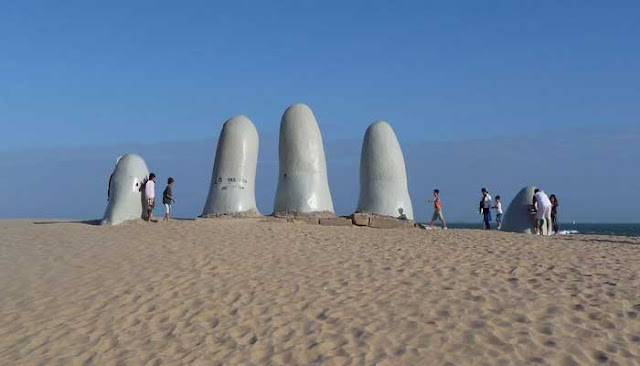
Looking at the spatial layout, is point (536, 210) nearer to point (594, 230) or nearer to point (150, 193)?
point (150, 193)

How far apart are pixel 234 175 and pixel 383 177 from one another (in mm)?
3828

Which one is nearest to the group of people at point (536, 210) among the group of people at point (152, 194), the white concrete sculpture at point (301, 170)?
the white concrete sculpture at point (301, 170)

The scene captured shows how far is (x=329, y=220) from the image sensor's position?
14938 millimetres

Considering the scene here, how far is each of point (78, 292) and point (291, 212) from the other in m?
7.81

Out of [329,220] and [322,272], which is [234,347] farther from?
[329,220]

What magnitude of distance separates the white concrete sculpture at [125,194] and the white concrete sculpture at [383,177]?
5.54 m

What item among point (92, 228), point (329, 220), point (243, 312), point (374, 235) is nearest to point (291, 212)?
point (329, 220)

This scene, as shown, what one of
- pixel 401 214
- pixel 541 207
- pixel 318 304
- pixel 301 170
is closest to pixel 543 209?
pixel 541 207

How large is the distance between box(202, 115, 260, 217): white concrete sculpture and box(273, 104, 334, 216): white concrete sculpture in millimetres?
747

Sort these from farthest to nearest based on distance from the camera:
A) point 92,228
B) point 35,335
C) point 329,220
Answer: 1. point 329,220
2. point 92,228
3. point 35,335

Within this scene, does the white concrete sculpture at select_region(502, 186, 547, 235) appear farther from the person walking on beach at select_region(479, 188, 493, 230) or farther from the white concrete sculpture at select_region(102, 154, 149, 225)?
the white concrete sculpture at select_region(102, 154, 149, 225)

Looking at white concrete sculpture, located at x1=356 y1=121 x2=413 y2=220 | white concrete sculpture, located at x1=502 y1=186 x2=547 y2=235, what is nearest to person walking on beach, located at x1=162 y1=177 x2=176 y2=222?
white concrete sculpture, located at x1=356 y1=121 x2=413 y2=220

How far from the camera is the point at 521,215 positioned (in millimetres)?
16578

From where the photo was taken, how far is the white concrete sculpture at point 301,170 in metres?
15.4
